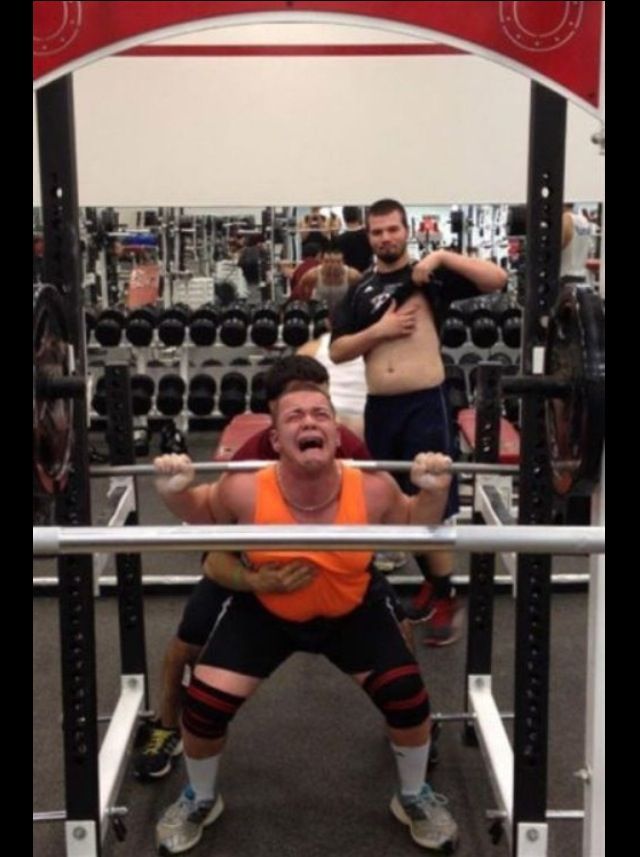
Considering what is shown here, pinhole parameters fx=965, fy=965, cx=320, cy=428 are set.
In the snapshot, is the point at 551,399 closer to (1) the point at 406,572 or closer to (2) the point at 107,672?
(2) the point at 107,672

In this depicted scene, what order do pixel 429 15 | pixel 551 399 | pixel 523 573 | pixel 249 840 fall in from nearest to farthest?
1. pixel 429 15
2. pixel 551 399
3. pixel 523 573
4. pixel 249 840

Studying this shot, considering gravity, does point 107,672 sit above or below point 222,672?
below

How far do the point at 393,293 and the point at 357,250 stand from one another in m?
2.21

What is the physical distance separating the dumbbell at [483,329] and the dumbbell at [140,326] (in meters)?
1.85

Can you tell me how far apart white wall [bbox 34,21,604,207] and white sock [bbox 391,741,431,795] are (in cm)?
391

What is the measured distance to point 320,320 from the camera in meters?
5.66

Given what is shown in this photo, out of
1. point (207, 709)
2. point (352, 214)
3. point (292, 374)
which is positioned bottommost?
point (207, 709)

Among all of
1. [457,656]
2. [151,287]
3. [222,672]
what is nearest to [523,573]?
[222,672]

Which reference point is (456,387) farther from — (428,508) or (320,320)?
(428,508)

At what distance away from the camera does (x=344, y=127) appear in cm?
557

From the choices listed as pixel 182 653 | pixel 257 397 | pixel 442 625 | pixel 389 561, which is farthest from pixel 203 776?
pixel 257 397

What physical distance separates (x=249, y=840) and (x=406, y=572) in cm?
191

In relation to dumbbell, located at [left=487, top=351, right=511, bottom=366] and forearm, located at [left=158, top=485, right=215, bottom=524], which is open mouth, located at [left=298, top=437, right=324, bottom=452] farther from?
dumbbell, located at [left=487, top=351, right=511, bottom=366]

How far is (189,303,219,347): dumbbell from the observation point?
18.4 feet
